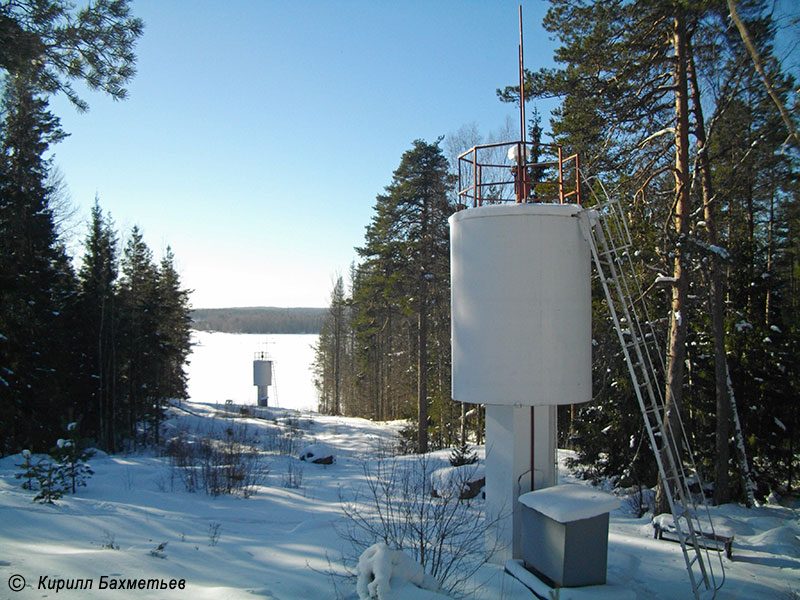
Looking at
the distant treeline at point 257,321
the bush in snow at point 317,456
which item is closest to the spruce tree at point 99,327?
the bush in snow at point 317,456

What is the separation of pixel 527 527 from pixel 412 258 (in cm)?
1688

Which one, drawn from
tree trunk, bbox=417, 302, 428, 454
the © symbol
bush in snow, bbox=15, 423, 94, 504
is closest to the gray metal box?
the © symbol

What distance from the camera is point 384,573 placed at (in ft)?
14.6

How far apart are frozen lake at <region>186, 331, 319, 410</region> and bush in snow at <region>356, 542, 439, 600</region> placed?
3776 centimetres

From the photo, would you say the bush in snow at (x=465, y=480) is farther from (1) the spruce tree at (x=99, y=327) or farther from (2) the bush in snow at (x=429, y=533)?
(1) the spruce tree at (x=99, y=327)

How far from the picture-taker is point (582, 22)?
1016 cm

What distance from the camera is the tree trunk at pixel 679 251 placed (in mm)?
9570

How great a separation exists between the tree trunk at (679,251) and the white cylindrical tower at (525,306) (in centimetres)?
306

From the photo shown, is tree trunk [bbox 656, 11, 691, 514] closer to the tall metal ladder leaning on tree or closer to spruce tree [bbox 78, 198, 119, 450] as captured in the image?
the tall metal ladder leaning on tree

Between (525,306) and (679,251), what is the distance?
4065 mm

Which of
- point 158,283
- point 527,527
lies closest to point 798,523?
point 527,527

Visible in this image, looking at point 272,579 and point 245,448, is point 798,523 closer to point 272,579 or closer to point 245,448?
point 272,579

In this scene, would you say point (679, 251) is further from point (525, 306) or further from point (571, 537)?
point (571, 537)

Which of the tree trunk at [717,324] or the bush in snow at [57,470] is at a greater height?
the tree trunk at [717,324]
